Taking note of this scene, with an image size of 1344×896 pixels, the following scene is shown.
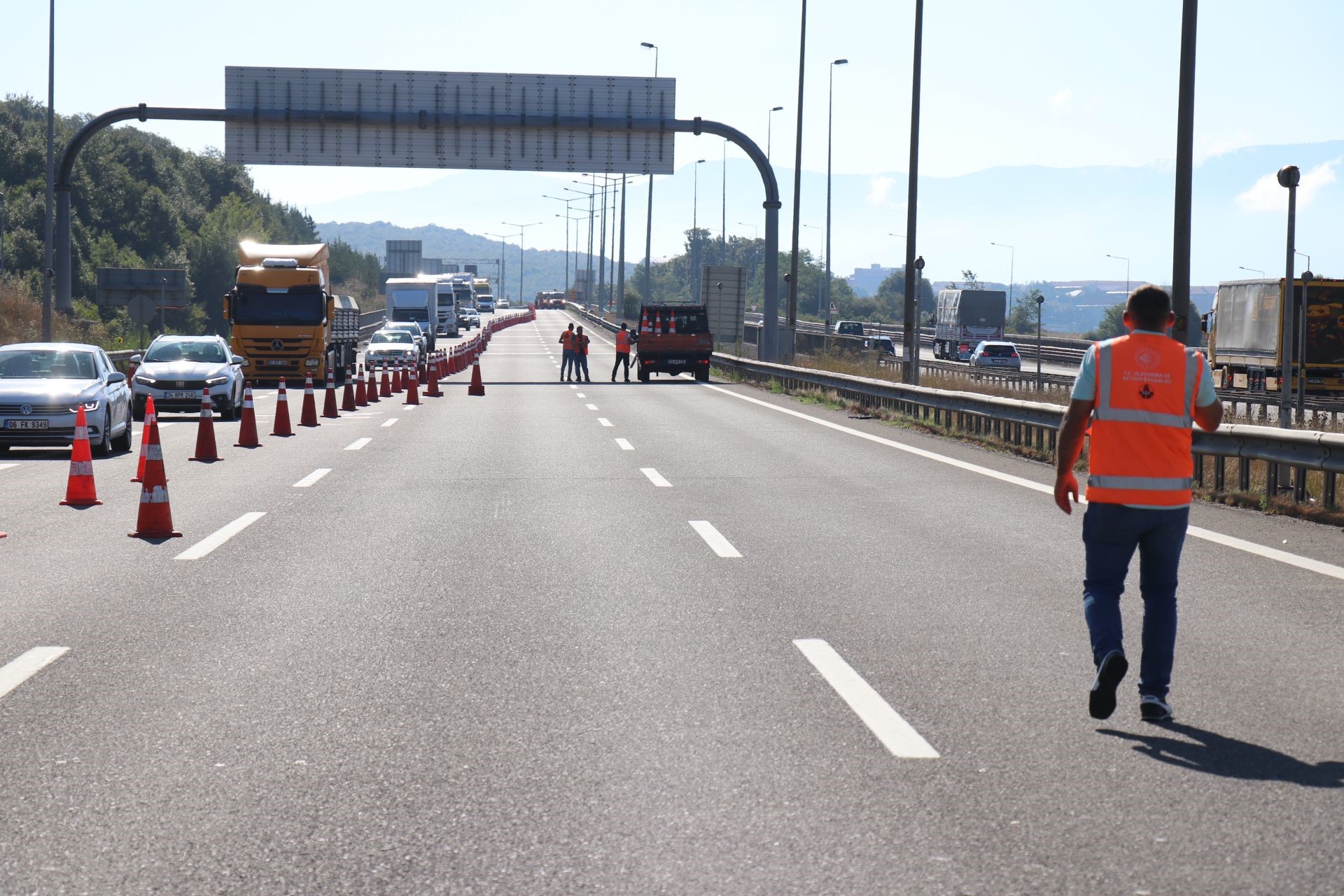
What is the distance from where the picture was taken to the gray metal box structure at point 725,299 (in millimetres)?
55438

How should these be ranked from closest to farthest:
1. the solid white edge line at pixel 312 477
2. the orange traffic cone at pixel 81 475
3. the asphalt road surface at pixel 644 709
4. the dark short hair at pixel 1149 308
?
the asphalt road surface at pixel 644 709 < the dark short hair at pixel 1149 308 < the orange traffic cone at pixel 81 475 < the solid white edge line at pixel 312 477

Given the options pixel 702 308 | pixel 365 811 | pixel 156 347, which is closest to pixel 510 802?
pixel 365 811

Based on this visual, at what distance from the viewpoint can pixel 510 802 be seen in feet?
16.7

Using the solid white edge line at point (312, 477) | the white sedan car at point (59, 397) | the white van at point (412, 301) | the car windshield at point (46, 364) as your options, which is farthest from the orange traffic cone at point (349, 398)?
the white van at point (412, 301)

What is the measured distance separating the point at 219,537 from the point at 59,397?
7.97 metres

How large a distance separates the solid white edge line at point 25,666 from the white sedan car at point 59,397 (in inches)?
432

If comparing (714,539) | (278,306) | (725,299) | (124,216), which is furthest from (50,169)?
(124,216)

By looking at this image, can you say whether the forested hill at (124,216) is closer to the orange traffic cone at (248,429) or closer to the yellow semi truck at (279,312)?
the yellow semi truck at (279,312)

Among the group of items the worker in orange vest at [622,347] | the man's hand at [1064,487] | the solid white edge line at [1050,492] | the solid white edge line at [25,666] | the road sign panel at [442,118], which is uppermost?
the road sign panel at [442,118]

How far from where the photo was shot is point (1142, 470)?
6.37 m

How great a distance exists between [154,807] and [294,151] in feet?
139

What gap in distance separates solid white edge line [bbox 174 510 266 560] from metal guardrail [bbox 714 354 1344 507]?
303 inches

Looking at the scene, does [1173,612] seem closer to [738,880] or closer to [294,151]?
[738,880]

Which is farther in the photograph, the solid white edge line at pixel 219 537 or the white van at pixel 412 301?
the white van at pixel 412 301
